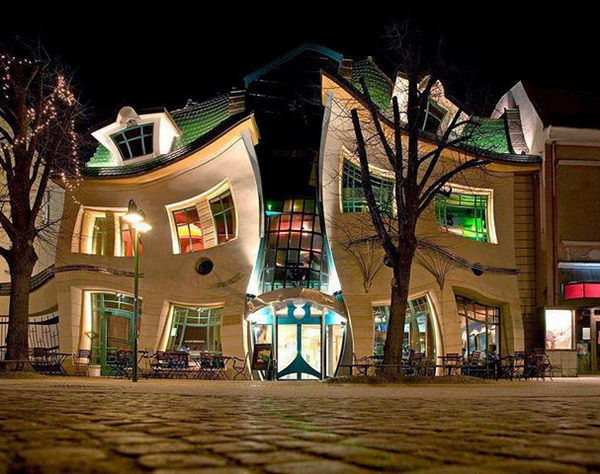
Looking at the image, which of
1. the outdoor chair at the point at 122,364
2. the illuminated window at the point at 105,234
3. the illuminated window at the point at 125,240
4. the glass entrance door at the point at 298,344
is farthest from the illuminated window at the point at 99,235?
the glass entrance door at the point at 298,344

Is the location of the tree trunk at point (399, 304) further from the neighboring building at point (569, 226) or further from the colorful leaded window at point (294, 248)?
the neighboring building at point (569, 226)

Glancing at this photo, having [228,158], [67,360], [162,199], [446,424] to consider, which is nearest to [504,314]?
[228,158]

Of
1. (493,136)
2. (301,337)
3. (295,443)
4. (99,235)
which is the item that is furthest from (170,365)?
(295,443)

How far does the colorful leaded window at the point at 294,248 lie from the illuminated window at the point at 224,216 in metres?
1.61

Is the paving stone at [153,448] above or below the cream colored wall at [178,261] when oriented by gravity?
below

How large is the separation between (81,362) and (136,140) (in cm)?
1009

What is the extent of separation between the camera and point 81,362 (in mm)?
27938

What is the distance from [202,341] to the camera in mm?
29234

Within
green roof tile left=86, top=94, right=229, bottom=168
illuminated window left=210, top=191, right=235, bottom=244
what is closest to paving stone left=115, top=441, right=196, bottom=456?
illuminated window left=210, top=191, right=235, bottom=244

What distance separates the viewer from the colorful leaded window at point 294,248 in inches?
1137

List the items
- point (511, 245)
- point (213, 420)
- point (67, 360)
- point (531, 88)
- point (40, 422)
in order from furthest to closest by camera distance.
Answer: point (531, 88)
point (511, 245)
point (67, 360)
point (213, 420)
point (40, 422)

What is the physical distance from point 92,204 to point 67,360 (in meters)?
6.85

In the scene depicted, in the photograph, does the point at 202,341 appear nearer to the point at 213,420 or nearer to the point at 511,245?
the point at 511,245

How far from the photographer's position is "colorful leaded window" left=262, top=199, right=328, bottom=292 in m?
28.9
